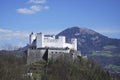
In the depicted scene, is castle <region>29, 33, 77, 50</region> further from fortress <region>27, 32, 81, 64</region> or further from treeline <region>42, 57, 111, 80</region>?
treeline <region>42, 57, 111, 80</region>

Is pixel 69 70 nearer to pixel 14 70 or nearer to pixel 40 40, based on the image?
pixel 40 40

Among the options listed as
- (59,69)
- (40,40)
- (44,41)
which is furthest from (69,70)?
(40,40)

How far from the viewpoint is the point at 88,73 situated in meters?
68.8

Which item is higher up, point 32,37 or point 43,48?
point 32,37

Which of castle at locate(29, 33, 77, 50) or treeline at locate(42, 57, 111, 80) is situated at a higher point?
castle at locate(29, 33, 77, 50)

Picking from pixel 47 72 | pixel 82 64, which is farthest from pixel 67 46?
pixel 47 72

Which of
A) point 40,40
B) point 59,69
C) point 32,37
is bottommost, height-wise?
point 59,69

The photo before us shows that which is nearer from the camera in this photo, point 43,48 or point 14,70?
point 14,70

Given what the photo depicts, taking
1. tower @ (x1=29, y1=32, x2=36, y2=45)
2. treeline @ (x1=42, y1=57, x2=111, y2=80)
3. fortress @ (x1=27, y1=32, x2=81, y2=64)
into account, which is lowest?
treeline @ (x1=42, y1=57, x2=111, y2=80)

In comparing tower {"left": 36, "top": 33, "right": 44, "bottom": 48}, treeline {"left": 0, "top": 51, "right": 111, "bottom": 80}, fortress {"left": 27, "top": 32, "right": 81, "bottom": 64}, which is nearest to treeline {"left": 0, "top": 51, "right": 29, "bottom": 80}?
treeline {"left": 0, "top": 51, "right": 111, "bottom": 80}

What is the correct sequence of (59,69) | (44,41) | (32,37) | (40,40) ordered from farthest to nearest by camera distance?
(32,37), (44,41), (40,40), (59,69)

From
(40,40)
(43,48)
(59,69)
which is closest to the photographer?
(59,69)

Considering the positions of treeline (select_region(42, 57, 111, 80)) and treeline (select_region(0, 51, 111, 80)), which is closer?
treeline (select_region(0, 51, 111, 80))

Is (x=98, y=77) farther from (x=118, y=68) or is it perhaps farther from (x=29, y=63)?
(x=118, y=68)
